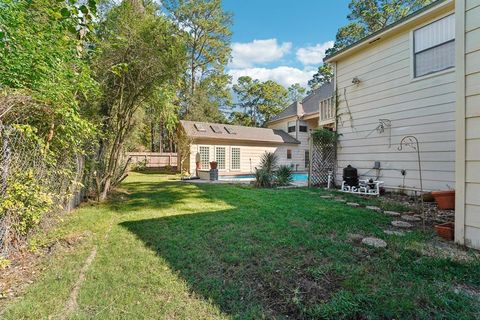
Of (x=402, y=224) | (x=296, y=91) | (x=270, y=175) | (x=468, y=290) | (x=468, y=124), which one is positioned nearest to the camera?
(x=468, y=290)

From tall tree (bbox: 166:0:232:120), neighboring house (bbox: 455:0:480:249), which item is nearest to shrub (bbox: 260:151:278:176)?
neighboring house (bbox: 455:0:480:249)

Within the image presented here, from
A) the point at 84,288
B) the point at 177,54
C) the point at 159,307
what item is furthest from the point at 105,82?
the point at 159,307

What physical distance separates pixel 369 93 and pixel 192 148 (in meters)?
9.94

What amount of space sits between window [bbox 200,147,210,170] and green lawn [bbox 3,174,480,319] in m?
10.6

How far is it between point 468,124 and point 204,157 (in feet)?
42.9

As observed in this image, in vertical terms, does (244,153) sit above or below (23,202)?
above

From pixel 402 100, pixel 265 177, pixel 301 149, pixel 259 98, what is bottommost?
pixel 265 177

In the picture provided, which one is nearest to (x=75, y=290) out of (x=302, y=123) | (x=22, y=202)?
(x=22, y=202)

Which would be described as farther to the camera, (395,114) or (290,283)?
(395,114)

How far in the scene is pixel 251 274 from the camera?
2.50 metres

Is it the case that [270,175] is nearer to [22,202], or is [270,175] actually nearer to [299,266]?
[299,266]

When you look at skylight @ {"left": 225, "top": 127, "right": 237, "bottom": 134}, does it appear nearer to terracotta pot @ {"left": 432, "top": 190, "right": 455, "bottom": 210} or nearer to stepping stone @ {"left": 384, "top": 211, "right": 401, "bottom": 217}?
stepping stone @ {"left": 384, "top": 211, "right": 401, "bottom": 217}

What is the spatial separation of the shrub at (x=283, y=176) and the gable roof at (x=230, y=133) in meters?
6.48

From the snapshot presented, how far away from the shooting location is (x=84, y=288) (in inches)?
89.2
